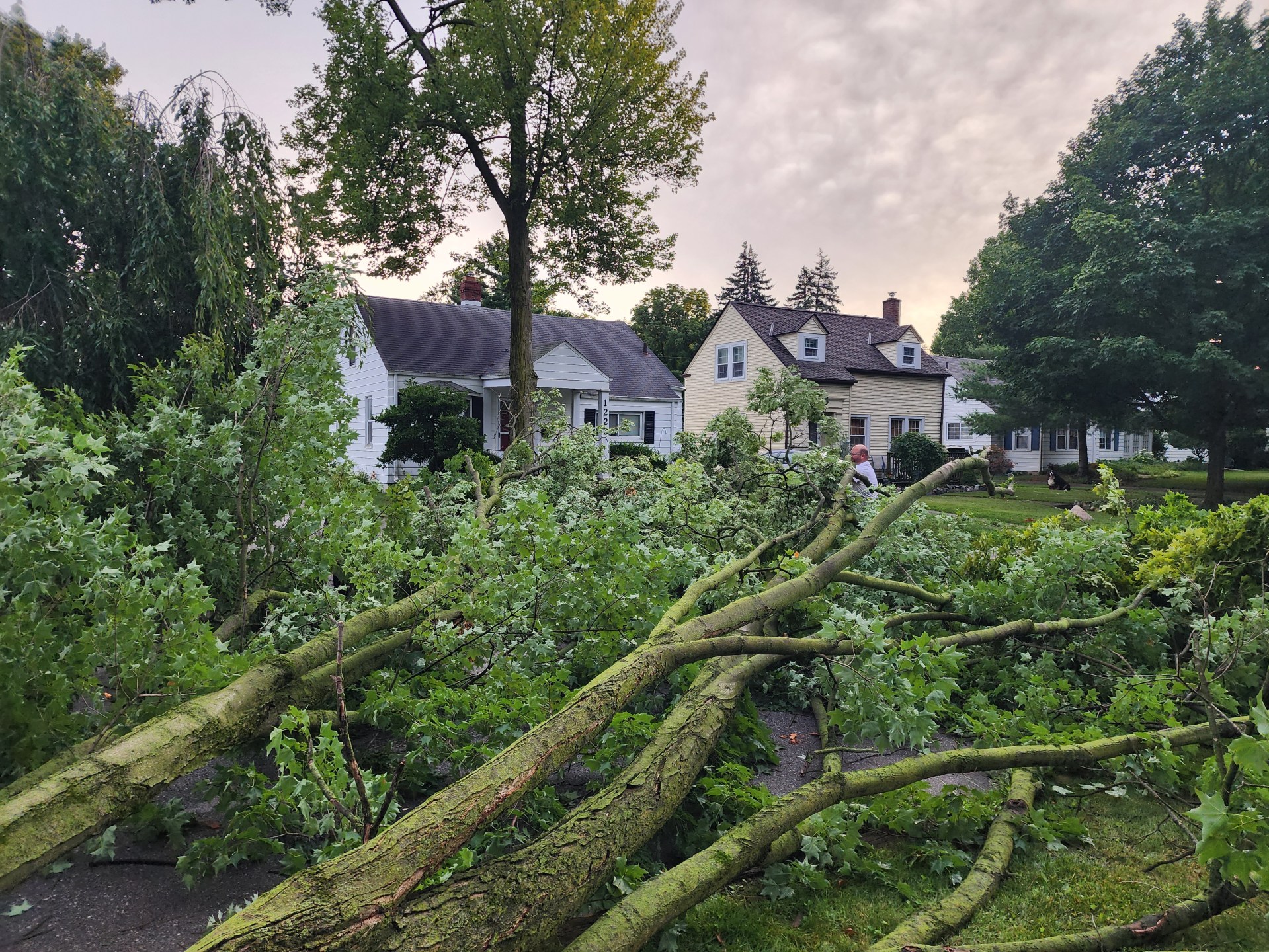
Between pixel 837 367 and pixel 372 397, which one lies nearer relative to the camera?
pixel 372 397

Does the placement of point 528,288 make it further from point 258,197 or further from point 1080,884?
point 1080,884

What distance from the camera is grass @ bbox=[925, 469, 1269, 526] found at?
49.0 feet

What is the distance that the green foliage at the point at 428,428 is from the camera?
17484mm

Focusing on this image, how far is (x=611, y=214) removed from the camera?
17828mm

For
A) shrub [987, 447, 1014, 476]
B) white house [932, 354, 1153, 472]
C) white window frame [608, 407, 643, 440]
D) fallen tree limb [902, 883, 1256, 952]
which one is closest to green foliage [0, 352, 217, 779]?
fallen tree limb [902, 883, 1256, 952]

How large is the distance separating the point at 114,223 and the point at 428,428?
8.22 meters

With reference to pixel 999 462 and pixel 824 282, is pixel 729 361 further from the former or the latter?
pixel 824 282

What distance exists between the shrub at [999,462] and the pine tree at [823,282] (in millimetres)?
42571

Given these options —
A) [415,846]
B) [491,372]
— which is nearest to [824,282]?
[491,372]

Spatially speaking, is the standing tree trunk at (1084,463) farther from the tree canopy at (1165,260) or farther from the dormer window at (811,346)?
the dormer window at (811,346)

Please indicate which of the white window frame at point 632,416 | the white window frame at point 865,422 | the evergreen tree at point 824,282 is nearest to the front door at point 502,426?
the white window frame at point 632,416

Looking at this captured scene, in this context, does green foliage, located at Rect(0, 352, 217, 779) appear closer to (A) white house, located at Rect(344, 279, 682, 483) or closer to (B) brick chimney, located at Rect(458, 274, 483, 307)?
(A) white house, located at Rect(344, 279, 682, 483)

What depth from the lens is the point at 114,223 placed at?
10445 mm

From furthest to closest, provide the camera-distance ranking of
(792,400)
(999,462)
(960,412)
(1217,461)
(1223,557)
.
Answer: (960,412) < (999,462) < (1217,461) < (792,400) < (1223,557)
